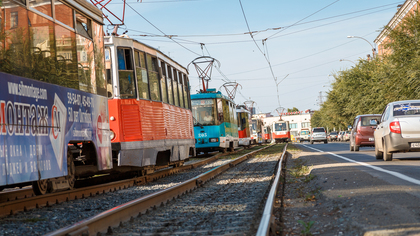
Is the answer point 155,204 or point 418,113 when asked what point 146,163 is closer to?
point 155,204

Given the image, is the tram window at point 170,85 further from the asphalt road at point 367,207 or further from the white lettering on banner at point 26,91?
the white lettering on banner at point 26,91

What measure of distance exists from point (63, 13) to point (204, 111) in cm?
1696

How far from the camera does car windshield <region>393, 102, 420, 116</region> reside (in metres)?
12.9

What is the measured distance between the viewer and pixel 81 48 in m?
8.47

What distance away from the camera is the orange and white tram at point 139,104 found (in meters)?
10.6

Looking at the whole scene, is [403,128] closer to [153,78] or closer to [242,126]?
[153,78]

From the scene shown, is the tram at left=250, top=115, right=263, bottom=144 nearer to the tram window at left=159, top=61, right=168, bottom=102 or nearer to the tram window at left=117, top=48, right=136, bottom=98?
the tram window at left=159, top=61, right=168, bottom=102

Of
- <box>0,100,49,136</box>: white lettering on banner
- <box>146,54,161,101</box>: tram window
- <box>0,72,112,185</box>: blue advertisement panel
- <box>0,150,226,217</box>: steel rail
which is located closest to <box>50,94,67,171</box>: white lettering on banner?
<box>0,72,112,185</box>: blue advertisement panel

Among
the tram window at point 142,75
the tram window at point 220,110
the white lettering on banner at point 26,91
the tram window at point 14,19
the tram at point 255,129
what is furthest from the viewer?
the tram at point 255,129

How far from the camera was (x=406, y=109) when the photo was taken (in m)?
13.1

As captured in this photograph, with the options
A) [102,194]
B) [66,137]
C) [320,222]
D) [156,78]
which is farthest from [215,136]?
[320,222]

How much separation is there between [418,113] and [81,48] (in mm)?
9286

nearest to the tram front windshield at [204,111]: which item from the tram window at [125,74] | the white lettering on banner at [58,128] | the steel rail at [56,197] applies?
the steel rail at [56,197]

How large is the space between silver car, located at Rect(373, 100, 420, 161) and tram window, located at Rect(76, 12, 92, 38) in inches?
339
